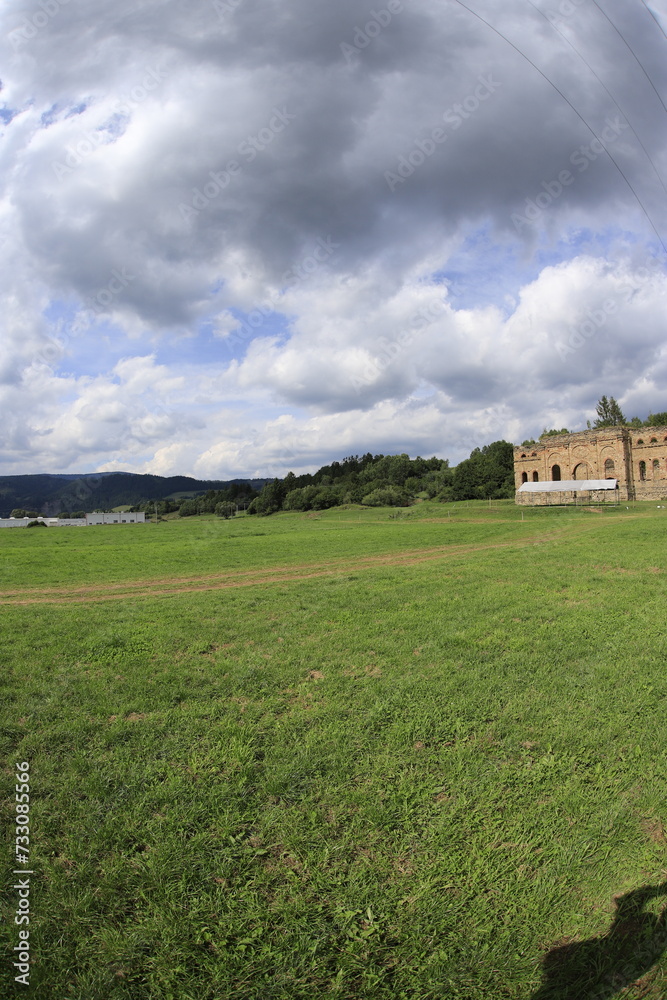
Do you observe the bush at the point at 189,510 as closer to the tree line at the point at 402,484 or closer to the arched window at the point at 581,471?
the tree line at the point at 402,484

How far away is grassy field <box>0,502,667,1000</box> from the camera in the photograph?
364 centimetres

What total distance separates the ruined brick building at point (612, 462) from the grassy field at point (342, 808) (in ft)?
239

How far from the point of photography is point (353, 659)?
26.3 feet

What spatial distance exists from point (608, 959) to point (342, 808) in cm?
236

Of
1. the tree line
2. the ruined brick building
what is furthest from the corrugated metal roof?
the tree line

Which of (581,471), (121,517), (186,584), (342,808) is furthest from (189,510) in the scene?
(342,808)

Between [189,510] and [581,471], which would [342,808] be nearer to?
[581,471]

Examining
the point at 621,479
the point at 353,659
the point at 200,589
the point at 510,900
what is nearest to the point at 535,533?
the point at 200,589

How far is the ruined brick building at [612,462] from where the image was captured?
74.3 metres

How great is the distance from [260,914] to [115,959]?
1081mm

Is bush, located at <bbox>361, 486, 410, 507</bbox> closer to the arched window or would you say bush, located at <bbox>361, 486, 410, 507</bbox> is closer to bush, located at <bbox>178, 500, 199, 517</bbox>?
the arched window

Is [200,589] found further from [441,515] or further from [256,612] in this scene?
[441,515]

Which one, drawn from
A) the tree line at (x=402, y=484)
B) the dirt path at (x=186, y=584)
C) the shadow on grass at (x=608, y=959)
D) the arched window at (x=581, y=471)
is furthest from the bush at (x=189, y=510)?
the shadow on grass at (x=608, y=959)

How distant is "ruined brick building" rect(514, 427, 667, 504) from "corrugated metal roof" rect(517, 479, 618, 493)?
1.73 feet
